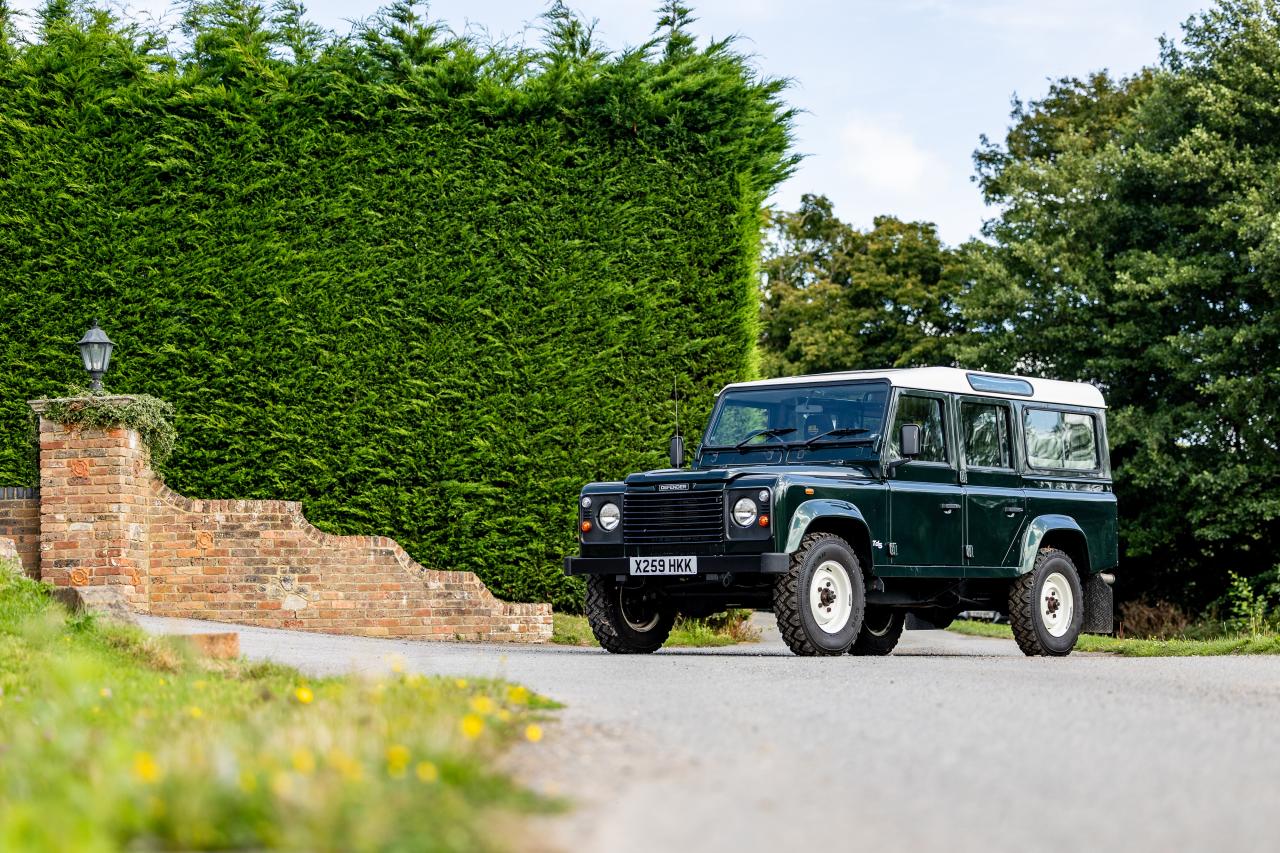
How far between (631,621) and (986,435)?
3.43m

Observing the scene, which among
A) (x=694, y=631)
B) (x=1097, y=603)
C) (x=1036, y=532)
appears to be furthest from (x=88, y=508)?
(x=1097, y=603)

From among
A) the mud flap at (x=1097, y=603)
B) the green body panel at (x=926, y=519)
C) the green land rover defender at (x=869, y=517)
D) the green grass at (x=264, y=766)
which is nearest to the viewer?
the green grass at (x=264, y=766)

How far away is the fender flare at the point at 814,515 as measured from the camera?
11.8 meters

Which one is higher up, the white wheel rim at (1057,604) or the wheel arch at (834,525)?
the wheel arch at (834,525)

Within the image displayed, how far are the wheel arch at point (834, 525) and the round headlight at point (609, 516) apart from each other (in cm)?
152

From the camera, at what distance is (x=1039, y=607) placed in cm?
1412

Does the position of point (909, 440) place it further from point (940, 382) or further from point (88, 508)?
point (88, 508)

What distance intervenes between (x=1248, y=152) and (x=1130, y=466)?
5.40 metres

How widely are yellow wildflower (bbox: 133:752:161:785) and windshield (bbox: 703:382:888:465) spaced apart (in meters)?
8.71

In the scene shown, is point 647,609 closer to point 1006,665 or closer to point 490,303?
point 1006,665

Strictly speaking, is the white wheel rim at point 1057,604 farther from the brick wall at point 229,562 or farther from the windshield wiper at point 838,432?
the brick wall at point 229,562

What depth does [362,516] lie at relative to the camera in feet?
53.0

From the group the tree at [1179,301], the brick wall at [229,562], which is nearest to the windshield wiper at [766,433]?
the brick wall at [229,562]

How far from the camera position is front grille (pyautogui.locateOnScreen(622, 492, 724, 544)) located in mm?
12047
